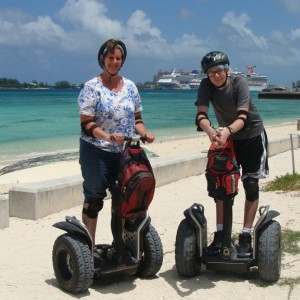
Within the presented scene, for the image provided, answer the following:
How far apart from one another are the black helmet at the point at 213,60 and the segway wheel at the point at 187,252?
1223 millimetres

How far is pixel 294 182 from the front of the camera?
806 cm

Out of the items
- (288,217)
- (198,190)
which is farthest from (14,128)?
(288,217)

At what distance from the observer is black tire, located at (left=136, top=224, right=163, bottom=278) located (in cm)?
437

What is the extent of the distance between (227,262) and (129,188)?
100 cm

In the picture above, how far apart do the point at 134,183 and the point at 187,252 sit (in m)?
0.79

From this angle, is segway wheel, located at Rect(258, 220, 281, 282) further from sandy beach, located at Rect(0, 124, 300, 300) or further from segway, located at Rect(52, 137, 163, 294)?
segway, located at Rect(52, 137, 163, 294)

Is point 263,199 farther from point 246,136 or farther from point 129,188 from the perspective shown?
point 129,188

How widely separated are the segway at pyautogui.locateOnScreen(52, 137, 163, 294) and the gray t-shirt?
2.35 ft

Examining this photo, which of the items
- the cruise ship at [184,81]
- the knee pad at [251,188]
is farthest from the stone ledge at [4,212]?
the cruise ship at [184,81]

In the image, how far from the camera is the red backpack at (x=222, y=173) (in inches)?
165

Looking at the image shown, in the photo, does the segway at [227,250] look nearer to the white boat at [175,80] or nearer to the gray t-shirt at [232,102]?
the gray t-shirt at [232,102]

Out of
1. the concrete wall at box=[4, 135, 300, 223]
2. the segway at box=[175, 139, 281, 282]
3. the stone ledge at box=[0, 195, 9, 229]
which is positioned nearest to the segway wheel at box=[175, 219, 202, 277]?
the segway at box=[175, 139, 281, 282]

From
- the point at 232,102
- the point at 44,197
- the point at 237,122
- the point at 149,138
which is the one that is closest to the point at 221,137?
the point at 237,122

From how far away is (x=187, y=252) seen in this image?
14.3 feet
